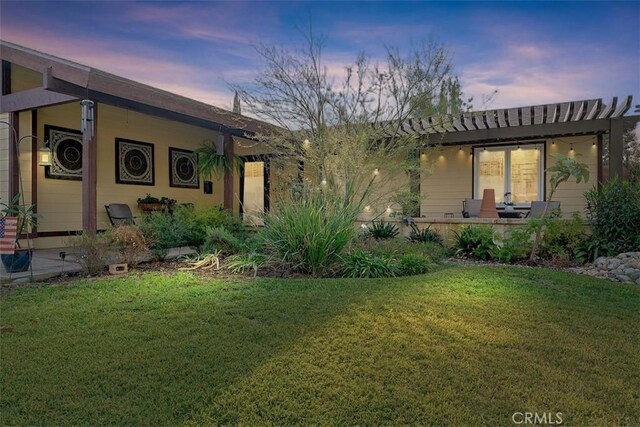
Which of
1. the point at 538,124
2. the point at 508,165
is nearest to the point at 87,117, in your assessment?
the point at 538,124

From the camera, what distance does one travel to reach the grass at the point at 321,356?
192cm

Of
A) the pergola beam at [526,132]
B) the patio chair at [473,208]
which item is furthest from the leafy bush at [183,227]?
the pergola beam at [526,132]

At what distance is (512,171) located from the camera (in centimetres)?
1055

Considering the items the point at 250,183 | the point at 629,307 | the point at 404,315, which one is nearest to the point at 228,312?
the point at 404,315

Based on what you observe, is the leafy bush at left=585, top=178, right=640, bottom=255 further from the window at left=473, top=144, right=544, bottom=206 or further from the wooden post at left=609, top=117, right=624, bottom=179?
the window at left=473, top=144, right=544, bottom=206

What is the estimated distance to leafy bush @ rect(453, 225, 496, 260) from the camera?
6668mm

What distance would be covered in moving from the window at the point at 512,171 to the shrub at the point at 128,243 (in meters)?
8.48

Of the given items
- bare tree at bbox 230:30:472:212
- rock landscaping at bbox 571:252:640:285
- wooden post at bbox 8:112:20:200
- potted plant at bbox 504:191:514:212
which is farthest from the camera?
potted plant at bbox 504:191:514:212

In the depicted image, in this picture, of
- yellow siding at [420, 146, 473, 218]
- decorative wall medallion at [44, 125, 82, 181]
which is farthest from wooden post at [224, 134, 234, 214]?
yellow siding at [420, 146, 473, 218]

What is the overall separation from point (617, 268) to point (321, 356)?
467 cm

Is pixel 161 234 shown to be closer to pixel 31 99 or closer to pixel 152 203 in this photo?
pixel 31 99

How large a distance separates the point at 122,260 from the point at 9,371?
3427mm

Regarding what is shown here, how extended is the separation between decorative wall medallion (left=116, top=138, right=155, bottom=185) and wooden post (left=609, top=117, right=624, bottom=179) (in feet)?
33.8

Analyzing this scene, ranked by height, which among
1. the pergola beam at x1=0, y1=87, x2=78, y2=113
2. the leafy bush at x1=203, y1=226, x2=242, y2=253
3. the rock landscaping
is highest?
the pergola beam at x1=0, y1=87, x2=78, y2=113
